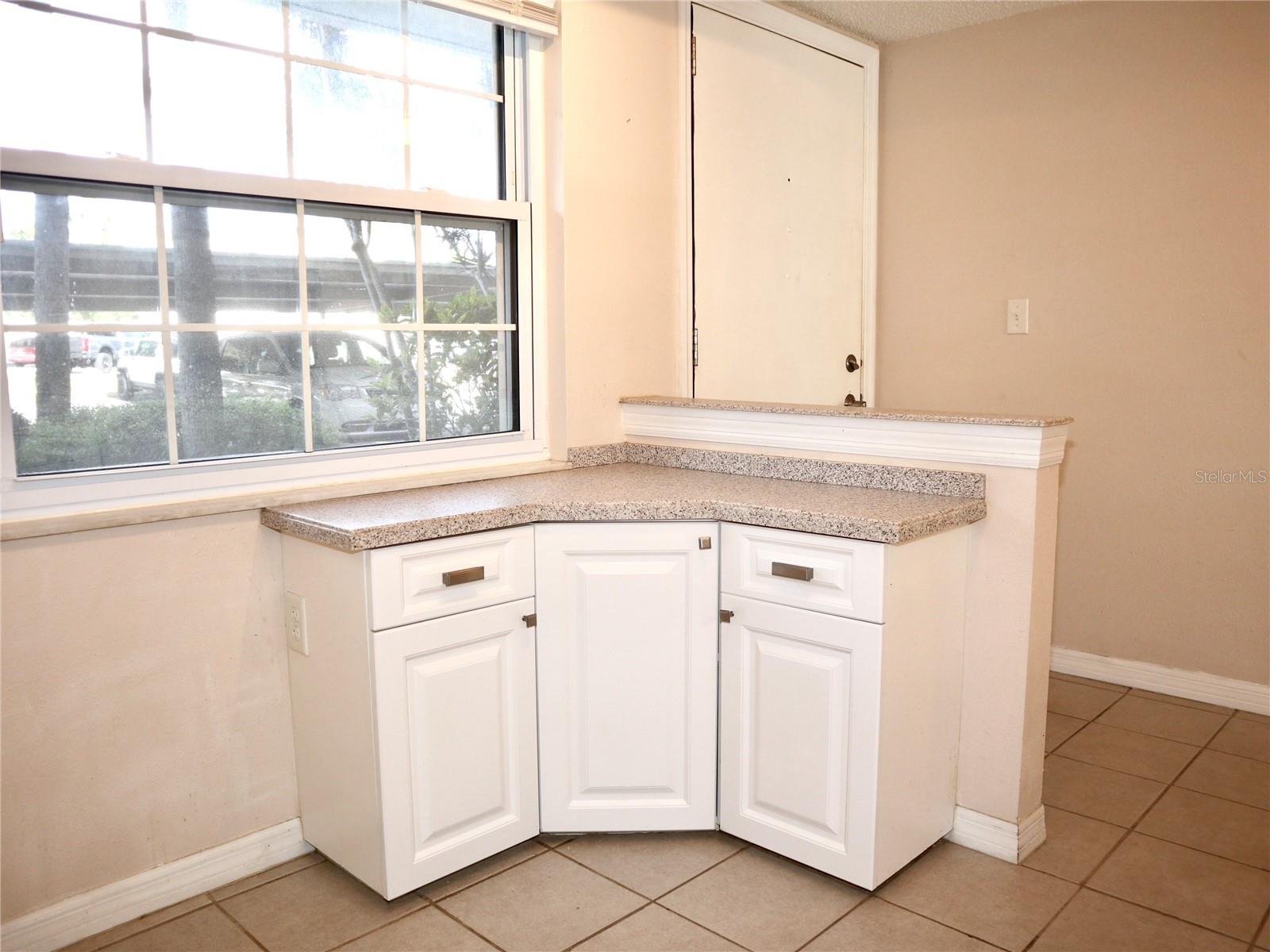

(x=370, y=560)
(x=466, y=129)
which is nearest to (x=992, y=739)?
(x=370, y=560)

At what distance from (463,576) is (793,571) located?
2.25 feet

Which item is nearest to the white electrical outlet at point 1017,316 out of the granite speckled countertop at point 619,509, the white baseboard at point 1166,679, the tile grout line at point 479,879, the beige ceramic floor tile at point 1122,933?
the white baseboard at point 1166,679

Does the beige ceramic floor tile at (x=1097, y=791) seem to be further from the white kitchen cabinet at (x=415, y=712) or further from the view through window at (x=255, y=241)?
the view through window at (x=255, y=241)

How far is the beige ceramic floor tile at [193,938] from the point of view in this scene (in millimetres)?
1938

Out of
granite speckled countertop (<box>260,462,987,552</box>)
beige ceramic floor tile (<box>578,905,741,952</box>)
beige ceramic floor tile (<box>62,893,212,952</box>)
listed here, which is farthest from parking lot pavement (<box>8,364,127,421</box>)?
beige ceramic floor tile (<box>578,905,741,952</box>)

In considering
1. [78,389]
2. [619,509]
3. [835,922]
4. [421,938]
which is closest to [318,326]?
[78,389]

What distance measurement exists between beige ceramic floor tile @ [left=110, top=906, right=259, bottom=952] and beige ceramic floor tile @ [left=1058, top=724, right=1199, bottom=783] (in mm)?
2141

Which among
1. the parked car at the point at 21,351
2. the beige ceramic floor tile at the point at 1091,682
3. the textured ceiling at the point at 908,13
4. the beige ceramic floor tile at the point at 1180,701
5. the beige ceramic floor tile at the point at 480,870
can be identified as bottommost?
the beige ceramic floor tile at the point at 480,870

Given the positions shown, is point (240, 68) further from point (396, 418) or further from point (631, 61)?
point (631, 61)

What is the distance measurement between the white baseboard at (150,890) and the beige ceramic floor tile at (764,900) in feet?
2.92

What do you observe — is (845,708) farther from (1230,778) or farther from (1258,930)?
(1230,778)

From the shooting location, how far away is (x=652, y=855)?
2.28 meters

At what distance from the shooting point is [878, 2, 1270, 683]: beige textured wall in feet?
10.1

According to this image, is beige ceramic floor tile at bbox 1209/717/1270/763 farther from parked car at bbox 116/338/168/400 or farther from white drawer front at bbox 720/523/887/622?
parked car at bbox 116/338/168/400
